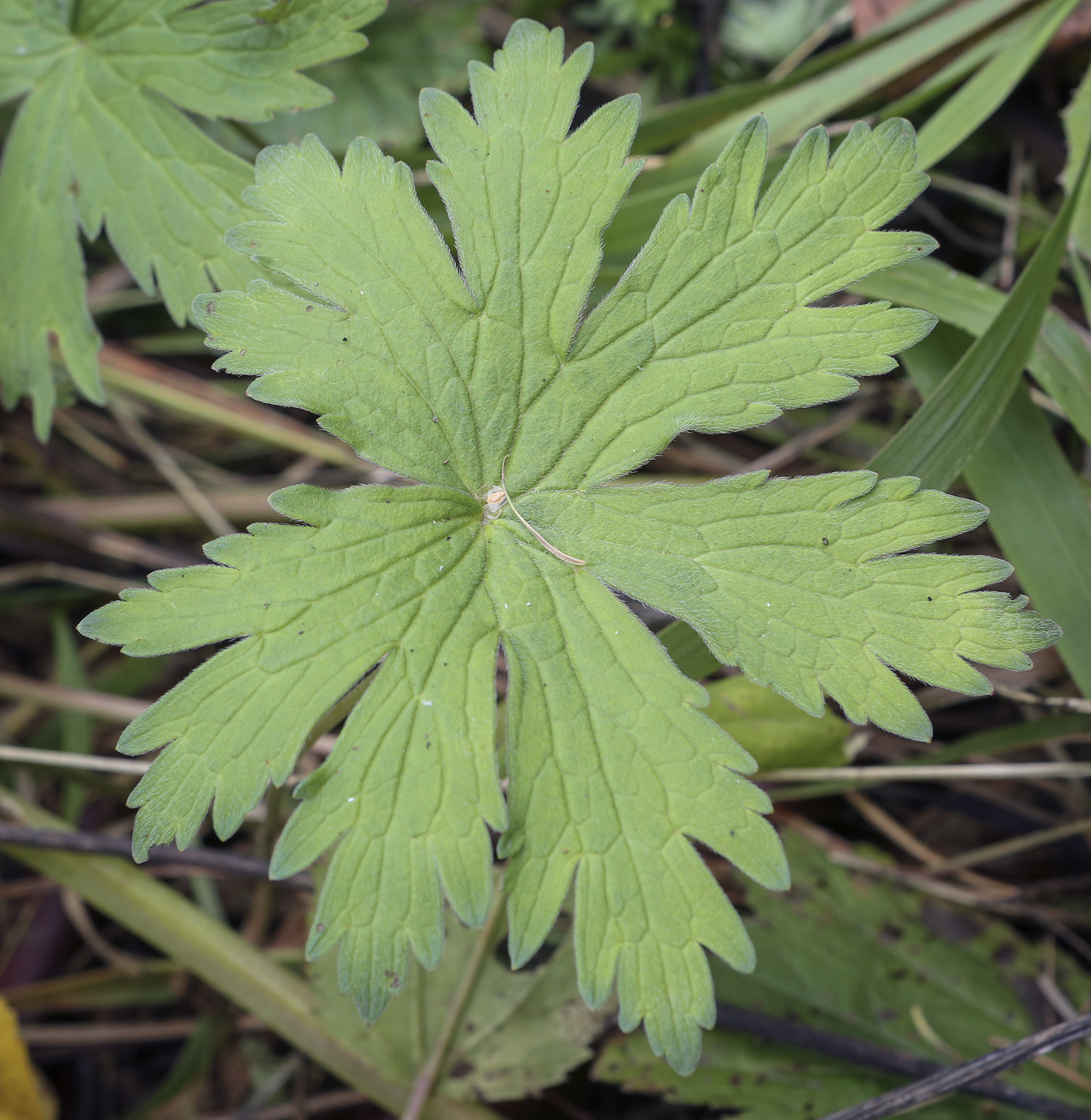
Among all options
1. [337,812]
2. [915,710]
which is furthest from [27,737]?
[915,710]

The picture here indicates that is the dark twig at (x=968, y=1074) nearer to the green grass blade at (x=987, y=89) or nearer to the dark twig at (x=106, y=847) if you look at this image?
the dark twig at (x=106, y=847)

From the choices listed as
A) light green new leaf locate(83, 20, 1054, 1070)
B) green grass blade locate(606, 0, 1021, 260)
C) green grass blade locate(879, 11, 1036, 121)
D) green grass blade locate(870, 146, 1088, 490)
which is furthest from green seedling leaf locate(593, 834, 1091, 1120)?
green grass blade locate(879, 11, 1036, 121)

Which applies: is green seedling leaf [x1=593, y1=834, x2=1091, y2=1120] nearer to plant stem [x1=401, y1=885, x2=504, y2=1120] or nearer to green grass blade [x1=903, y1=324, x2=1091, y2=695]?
plant stem [x1=401, y1=885, x2=504, y2=1120]

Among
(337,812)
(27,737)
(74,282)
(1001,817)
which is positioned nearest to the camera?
(337,812)

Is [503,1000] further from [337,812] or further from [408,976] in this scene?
[337,812]

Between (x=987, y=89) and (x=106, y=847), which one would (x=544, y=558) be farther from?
(x=987, y=89)

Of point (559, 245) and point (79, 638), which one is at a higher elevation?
point (559, 245)
